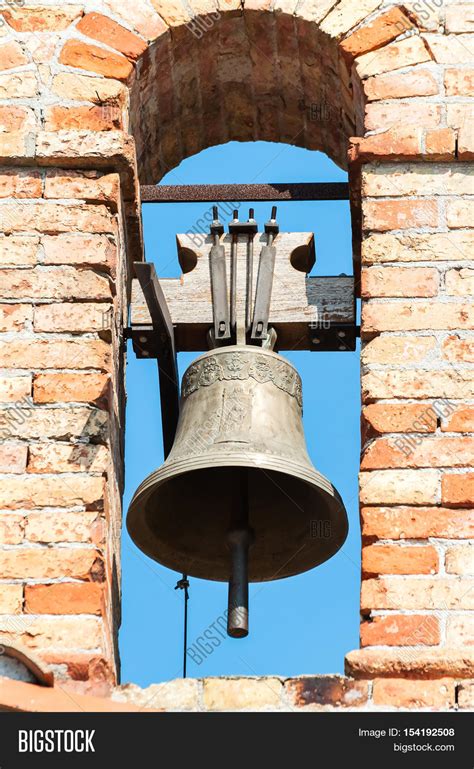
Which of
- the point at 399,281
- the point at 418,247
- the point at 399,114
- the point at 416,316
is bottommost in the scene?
the point at 416,316

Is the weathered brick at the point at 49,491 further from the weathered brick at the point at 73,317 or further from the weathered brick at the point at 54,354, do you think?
the weathered brick at the point at 73,317

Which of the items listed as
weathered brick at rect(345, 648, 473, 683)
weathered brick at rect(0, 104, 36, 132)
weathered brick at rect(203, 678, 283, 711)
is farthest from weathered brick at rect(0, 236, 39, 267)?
weathered brick at rect(345, 648, 473, 683)

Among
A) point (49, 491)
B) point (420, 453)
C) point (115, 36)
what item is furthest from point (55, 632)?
point (115, 36)

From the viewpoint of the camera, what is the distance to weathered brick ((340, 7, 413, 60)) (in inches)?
256

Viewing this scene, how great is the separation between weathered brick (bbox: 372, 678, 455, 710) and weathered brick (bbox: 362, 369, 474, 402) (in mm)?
945

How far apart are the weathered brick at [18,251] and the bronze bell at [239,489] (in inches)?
24.1

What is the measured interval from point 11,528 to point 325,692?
1.02 meters

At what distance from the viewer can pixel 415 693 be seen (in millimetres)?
5043

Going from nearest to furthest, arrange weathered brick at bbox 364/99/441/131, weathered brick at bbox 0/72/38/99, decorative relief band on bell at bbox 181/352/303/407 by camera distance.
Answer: decorative relief band on bell at bbox 181/352/303/407, weathered brick at bbox 364/99/441/131, weathered brick at bbox 0/72/38/99

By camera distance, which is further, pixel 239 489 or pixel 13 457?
pixel 239 489

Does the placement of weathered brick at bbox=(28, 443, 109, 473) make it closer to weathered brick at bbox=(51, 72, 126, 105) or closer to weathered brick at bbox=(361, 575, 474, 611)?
weathered brick at bbox=(361, 575, 474, 611)

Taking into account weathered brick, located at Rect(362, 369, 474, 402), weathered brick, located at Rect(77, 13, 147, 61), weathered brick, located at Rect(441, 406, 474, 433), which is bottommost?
weathered brick, located at Rect(441, 406, 474, 433)

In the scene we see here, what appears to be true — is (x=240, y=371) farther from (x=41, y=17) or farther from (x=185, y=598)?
(x=41, y=17)

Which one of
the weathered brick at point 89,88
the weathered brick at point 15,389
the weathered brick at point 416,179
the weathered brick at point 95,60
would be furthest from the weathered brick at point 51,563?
the weathered brick at point 95,60
